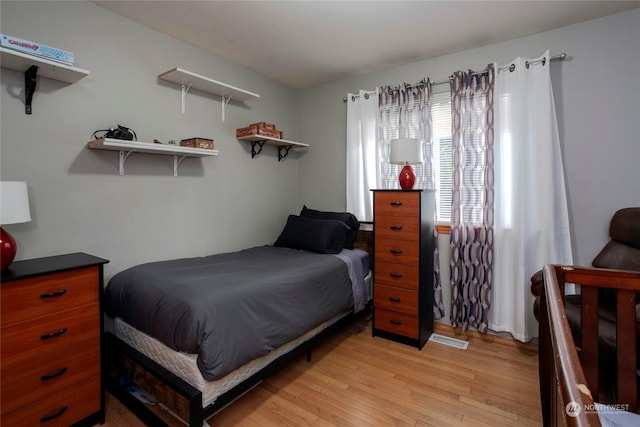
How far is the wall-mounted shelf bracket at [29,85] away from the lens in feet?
6.00

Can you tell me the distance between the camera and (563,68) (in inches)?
97.3

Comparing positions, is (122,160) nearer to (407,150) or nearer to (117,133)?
(117,133)

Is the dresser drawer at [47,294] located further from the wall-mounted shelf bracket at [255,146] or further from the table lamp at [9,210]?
the wall-mounted shelf bracket at [255,146]

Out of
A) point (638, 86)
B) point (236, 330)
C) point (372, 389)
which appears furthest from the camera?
point (638, 86)

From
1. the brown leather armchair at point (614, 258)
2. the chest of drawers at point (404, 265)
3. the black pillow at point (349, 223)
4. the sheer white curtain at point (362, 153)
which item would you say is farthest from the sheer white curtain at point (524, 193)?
the black pillow at point (349, 223)

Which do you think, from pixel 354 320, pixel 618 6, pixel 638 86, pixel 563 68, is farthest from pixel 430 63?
pixel 354 320

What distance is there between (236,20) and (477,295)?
9.55 ft

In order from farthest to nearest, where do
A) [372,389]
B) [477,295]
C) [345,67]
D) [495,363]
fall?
1. [345,67]
2. [477,295]
3. [495,363]
4. [372,389]

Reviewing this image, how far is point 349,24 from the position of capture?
243 cm

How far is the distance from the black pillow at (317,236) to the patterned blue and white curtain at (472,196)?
3.30 feet

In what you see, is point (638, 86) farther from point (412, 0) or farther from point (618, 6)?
point (412, 0)

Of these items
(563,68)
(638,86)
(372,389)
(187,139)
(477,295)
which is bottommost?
(372,389)

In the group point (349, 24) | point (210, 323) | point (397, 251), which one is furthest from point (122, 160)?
point (397, 251)

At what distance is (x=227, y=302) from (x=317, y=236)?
4.36 feet
